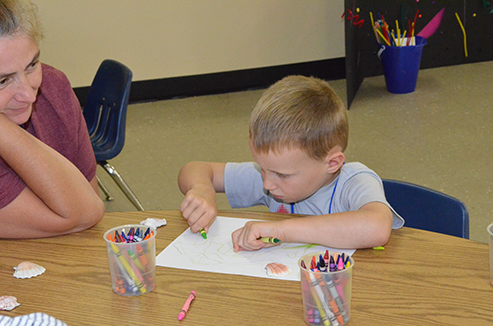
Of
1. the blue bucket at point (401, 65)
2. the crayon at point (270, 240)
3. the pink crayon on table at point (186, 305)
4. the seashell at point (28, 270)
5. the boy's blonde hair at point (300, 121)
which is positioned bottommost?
the blue bucket at point (401, 65)

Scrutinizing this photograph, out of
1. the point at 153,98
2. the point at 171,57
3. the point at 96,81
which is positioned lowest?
the point at 153,98

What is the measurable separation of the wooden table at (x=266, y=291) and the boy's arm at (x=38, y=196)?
0.07 m

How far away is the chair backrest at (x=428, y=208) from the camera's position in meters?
1.12

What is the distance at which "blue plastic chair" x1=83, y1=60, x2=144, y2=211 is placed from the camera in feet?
7.76

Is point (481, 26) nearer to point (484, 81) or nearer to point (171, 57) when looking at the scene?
point (484, 81)

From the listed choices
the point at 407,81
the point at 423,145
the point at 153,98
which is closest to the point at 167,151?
the point at 153,98

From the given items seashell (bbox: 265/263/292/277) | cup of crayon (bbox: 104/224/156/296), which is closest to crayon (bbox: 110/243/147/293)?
cup of crayon (bbox: 104/224/156/296)

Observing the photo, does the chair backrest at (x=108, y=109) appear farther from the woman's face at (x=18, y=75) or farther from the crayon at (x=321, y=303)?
the crayon at (x=321, y=303)

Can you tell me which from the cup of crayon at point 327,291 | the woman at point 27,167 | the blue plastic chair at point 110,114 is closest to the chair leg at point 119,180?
the blue plastic chair at point 110,114

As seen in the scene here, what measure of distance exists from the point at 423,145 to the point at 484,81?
1484 mm

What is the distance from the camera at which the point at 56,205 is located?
114 centimetres

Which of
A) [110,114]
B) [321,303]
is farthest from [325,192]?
[110,114]

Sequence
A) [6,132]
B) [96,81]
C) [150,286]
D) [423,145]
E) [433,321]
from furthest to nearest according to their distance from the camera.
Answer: [423,145] < [96,81] < [6,132] < [150,286] < [433,321]

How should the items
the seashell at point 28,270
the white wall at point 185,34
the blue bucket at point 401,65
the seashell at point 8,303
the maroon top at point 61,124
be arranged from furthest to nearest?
the white wall at point 185,34, the blue bucket at point 401,65, the maroon top at point 61,124, the seashell at point 28,270, the seashell at point 8,303
